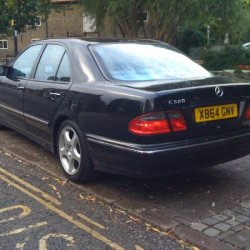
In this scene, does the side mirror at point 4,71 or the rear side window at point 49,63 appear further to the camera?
the side mirror at point 4,71

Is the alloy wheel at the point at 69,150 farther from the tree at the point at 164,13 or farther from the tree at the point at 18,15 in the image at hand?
the tree at the point at 18,15

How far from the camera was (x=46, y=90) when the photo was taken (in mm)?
5391

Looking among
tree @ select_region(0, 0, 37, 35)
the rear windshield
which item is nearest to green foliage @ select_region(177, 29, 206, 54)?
tree @ select_region(0, 0, 37, 35)

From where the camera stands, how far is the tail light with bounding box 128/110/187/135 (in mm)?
4062

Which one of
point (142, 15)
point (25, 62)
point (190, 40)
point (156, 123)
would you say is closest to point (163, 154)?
point (156, 123)

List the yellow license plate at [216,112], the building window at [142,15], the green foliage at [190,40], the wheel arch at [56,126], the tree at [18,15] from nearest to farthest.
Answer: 1. the yellow license plate at [216,112]
2. the wheel arch at [56,126]
3. the tree at [18,15]
4. the building window at [142,15]
5. the green foliage at [190,40]

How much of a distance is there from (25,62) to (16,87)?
40cm

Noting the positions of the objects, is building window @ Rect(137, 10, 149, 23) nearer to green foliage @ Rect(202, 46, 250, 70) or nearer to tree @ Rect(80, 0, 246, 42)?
tree @ Rect(80, 0, 246, 42)

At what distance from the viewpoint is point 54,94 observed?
5.20 meters

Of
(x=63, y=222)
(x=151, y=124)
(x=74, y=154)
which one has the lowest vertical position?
(x=63, y=222)

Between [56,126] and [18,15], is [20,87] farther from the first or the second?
[18,15]

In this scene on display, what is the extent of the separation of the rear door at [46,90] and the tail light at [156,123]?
4.02 feet

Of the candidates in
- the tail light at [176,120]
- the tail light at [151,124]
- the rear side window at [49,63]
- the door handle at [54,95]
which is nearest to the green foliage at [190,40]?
the rear side window at [49,63]

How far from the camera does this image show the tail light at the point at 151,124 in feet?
13.3
